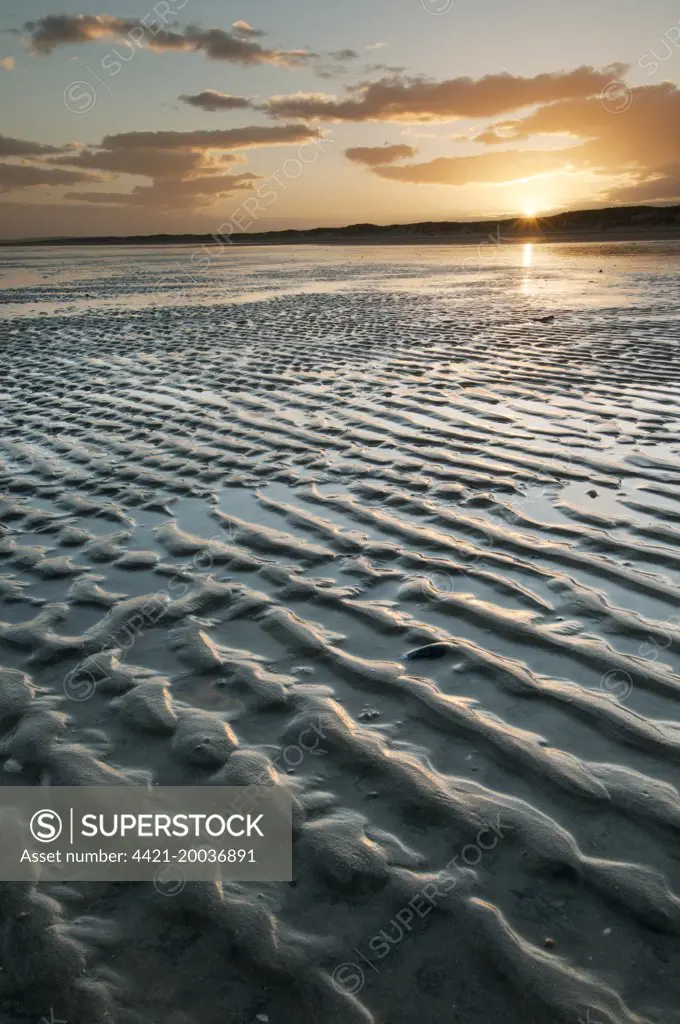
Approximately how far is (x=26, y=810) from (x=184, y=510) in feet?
13.2

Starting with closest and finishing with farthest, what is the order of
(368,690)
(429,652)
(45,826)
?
(45,826) → (368,690) → (429,652)

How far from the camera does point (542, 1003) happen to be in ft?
8.59

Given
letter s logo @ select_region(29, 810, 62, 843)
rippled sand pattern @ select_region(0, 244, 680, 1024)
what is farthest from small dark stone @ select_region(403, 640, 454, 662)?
letter s logo @ select_region(29, 810, 62, 843)

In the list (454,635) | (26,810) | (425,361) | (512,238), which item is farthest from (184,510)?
(512,238)

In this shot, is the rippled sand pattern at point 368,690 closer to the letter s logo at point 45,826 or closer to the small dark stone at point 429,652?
the small dark stone at point 429,652

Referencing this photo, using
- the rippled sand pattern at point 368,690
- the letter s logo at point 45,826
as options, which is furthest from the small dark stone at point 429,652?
the letter s logo at point 45,826

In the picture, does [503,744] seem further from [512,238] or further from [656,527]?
[512,238]

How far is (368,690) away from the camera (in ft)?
14.6

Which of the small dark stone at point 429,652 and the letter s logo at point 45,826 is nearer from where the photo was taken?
the letter s logo at point 45,826

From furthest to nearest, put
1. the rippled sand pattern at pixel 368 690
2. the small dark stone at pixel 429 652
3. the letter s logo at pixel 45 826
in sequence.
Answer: the small dark stone at pixel 429 652 → the letter s logo at pixel 45 826 → the rippled sand pattern at pixel 368 690

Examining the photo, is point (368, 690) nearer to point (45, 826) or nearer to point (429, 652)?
point (429, 652)

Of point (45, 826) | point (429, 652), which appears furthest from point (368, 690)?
point (45, 826)

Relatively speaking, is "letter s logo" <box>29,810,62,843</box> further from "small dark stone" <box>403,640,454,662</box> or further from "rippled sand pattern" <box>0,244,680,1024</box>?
"small dark stone" <box>403,640,454,662</box>

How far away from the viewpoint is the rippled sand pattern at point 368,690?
9.15ft
